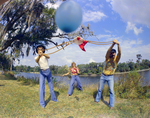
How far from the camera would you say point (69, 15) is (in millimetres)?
2537

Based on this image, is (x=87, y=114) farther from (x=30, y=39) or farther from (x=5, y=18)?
(x=5, y=18)

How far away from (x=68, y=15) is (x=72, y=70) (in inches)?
161

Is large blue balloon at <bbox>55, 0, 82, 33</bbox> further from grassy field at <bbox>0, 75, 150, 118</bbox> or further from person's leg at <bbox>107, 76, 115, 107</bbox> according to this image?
grassy field at <bbox>0, 75, 150, 118</bbox>

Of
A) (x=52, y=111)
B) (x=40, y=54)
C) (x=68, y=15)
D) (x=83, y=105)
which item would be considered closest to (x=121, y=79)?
(x=83, y=105)

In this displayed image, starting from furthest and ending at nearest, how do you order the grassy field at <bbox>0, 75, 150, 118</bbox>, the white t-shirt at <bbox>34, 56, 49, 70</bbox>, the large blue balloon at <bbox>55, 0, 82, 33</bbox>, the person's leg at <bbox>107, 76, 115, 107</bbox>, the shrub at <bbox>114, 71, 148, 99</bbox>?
the shrub at <bbox>114, 71, 148, 99</bbox>, the white t-shirt at <bbox>34, 56, 49, 70</bbox>, the person's leg at <bbox>107, 76, 115, 107</bbox>, the grassy field at <bbox>0, 75, 150, 118</bbox>, the large blue balloon at <bbox>55, 0, 82, 33</bbox>

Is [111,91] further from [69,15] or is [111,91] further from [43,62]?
[69,15]

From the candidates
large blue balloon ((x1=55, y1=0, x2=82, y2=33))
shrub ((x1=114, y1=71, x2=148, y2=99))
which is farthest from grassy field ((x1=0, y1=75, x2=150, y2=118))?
large blue balloon ((x1=55, y1=0, x2=82, y2=33))

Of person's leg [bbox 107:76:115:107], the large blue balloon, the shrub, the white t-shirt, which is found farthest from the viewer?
the shrub

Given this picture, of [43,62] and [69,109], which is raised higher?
[43,62]

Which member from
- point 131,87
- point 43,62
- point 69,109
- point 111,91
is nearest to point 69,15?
point 43,62

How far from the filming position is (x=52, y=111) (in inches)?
168

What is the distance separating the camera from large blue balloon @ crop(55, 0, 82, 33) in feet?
8.31

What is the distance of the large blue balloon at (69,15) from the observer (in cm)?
253

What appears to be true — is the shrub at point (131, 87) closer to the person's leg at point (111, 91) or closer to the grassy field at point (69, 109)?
the grassy field at point (69, 109)
